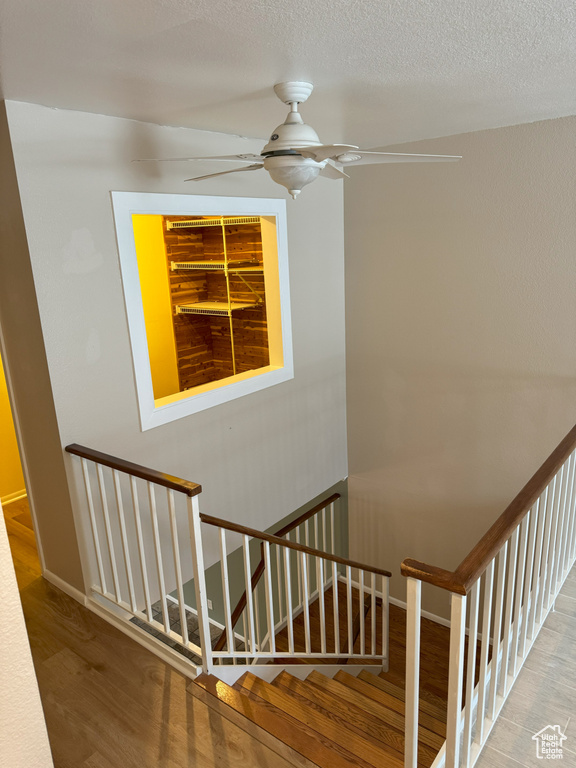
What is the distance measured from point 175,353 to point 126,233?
3524 millimetres

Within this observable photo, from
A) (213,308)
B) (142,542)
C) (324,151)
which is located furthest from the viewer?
(213,308)

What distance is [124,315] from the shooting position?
3.26m

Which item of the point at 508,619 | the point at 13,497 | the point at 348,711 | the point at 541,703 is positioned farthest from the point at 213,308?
the point at 541,703

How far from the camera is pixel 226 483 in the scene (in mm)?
4219

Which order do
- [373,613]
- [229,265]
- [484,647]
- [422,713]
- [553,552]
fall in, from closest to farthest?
[484,647] < [553,552] < [422,713] < [373,613] < [229,265]

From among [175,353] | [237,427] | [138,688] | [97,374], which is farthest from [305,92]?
[175,353]

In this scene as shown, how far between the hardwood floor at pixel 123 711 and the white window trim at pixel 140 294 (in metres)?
1.27

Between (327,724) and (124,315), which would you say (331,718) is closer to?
(327,724)

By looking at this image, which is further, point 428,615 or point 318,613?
point 318,613

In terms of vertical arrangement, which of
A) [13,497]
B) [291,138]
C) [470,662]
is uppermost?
[291,138]

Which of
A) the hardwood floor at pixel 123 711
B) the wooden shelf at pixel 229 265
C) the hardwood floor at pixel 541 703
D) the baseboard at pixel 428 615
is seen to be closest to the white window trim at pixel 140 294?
the hardwood floor at pixel 123 711

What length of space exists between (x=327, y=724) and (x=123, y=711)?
97 centimetres

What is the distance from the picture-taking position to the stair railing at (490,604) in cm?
162

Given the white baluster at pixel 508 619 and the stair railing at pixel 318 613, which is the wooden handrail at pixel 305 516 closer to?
the stair railing at pixel 318 613
